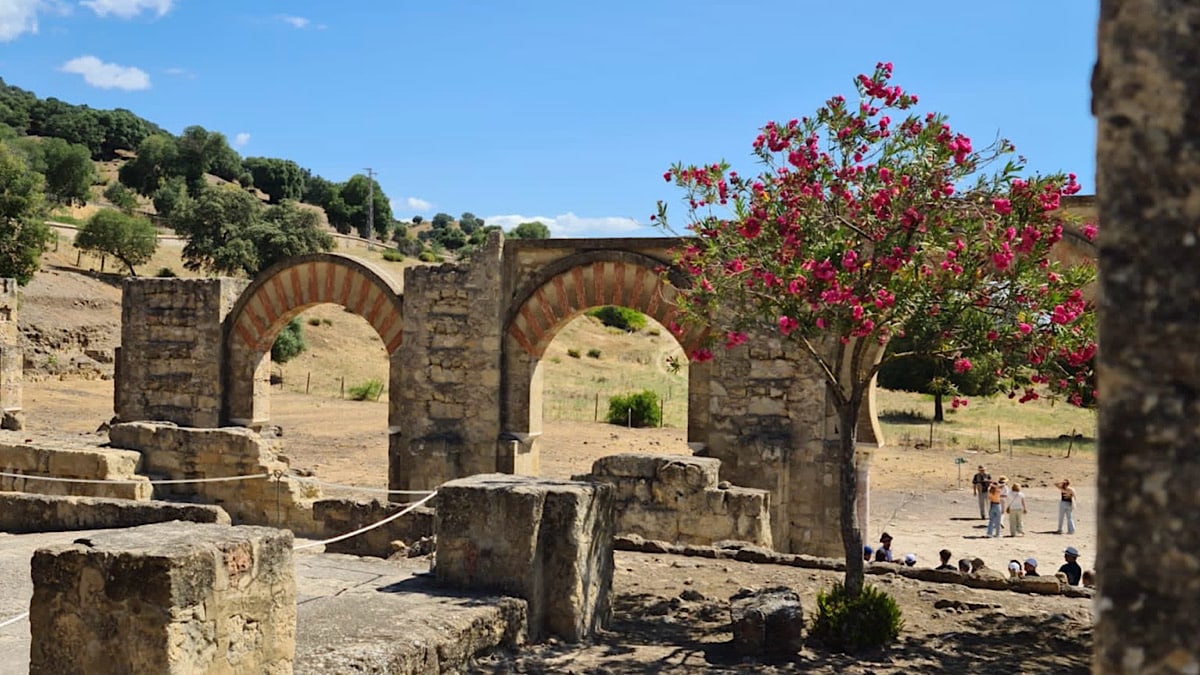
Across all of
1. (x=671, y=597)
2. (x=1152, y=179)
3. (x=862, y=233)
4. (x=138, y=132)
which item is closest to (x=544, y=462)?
(x=671, y=597)

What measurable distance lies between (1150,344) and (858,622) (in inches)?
182

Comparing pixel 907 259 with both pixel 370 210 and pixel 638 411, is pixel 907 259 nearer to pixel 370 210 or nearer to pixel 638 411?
pixel 638 411

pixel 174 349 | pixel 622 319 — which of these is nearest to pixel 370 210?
pixel 622 319

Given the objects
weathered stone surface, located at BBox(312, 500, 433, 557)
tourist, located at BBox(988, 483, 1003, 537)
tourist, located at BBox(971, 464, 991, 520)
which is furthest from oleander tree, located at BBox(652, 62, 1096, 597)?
tourist, located at BBox(971, 464, 991, 520)

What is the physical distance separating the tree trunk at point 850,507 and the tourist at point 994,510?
25.8 ft

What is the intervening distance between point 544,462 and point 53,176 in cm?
3596

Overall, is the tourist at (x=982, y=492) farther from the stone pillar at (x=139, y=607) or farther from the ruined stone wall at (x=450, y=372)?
the stone pillar at (x=139, y=607)

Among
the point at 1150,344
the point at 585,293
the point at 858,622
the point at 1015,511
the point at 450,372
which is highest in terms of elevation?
the point at 585,293

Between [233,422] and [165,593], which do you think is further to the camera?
[233,422]

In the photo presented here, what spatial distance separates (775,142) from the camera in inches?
251

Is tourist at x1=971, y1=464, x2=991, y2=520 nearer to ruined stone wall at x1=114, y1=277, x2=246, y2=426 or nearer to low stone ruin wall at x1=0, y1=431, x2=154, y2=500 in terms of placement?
ruined stone wall at x1=114, y1=277, x2=246, y2=426

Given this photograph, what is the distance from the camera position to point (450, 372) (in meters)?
10.8

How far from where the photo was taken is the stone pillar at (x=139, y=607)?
3.42m

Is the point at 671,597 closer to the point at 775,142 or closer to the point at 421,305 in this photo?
the point at 775,142
